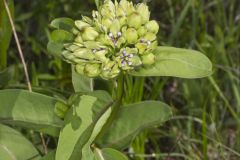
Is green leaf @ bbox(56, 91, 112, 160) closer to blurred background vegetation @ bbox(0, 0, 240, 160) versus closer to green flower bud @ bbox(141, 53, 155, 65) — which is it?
green flower bud @ bbox(141, 53, 155, 65)

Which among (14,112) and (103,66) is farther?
(14,112)

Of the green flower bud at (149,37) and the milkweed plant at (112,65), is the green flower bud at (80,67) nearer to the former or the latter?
the milkweed plant at (112,65)

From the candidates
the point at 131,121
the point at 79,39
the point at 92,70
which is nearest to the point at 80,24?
the point at 79,39

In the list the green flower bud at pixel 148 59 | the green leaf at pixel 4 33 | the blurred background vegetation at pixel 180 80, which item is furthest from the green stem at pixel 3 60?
the green flower bud at pixel 148 59

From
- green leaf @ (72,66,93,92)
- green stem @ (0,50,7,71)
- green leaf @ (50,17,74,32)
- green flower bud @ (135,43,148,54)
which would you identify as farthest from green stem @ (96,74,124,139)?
green stem @ (0,50,7,71)

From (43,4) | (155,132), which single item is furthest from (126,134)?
(43,4)

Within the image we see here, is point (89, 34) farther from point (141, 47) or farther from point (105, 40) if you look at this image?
point (141, 47)

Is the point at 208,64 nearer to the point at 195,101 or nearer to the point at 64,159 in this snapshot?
the point at 64,159
